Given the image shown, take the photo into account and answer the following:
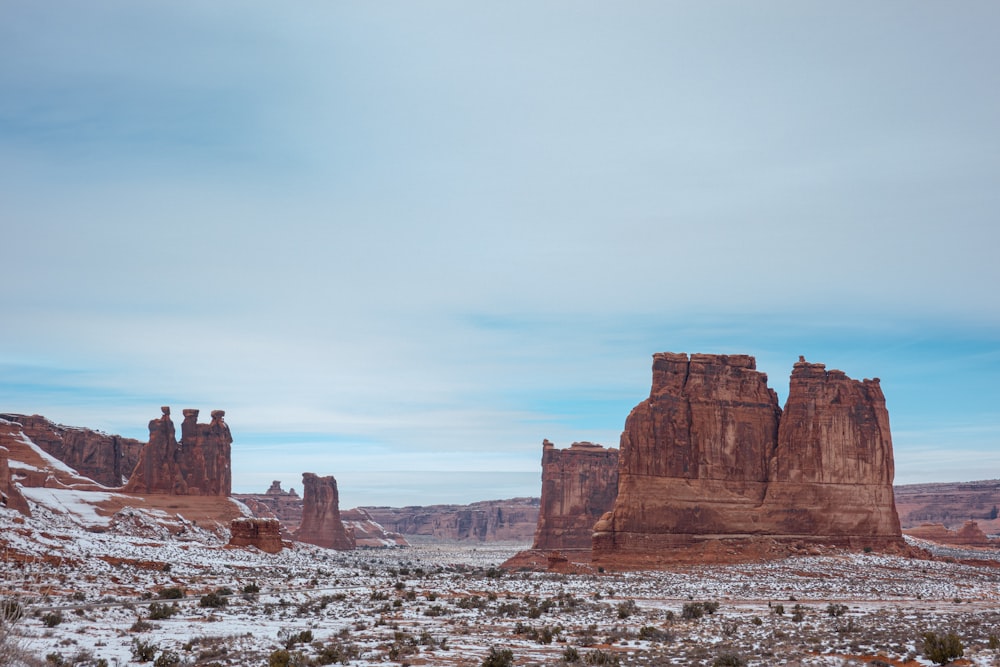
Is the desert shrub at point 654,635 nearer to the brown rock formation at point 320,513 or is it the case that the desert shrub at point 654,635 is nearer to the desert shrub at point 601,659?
the desert shrub at point 601,659

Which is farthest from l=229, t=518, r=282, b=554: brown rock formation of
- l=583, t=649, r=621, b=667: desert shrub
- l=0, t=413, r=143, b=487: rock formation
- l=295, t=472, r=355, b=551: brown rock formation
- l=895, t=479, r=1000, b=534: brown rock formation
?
l=895, t=479, r=1000, b=534: brown rock formation

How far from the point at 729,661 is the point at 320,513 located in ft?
410

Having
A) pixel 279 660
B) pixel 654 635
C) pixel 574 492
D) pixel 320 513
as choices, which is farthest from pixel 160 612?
pixel 320 513

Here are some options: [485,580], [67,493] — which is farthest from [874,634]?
[67,493]

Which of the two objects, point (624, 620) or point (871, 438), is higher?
point (871, 438)

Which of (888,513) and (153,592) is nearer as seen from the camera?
(153,592)

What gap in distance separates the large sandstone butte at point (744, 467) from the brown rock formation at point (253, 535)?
25.1 meters

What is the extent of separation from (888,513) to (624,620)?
44.4 meters

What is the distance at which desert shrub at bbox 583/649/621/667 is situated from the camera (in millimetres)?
20519

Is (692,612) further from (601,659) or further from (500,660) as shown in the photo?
(500,660)

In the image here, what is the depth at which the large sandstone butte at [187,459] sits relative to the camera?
313 ft

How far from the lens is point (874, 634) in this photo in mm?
24609

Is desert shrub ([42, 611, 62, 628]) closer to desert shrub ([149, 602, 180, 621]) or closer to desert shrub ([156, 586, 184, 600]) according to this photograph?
desert shrub ([149, 602, 180, 621])

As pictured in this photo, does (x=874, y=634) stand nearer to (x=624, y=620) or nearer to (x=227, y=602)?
(x=624, y=620)
